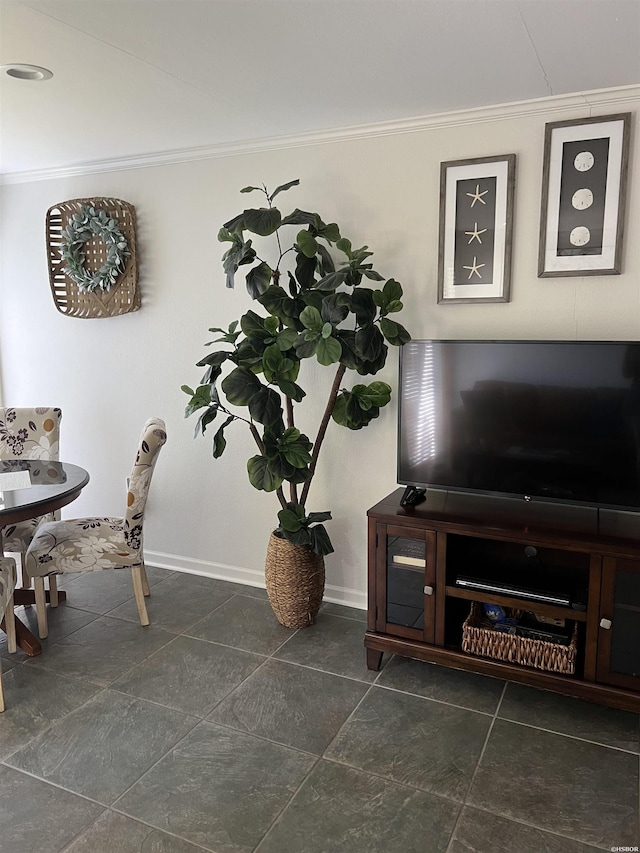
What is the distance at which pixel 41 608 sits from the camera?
3051 millimetres

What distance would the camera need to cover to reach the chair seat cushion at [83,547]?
2.98 meters

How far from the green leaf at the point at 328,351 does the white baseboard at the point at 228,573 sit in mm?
1371

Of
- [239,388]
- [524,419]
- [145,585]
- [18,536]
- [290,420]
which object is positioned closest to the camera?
[524,419]

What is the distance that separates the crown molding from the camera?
2.58m

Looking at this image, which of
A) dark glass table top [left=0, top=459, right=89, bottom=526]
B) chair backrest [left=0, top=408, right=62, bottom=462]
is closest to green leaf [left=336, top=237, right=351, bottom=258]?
dark glass table top [left=0, top=459, right=89, bottom=526]

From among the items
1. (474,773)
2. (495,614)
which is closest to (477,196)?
(495,614)

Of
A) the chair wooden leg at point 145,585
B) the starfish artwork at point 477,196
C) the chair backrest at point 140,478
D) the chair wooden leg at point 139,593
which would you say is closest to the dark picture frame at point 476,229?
the starfish artwork at point 477,196

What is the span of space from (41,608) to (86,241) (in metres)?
2.10

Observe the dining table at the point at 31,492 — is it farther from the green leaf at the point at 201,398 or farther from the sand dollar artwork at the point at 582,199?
Answer: the sand dollar artwork at the point at 582,199

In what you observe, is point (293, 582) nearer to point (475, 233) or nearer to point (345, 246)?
point (345, 246)

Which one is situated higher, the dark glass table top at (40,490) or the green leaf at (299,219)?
the green leaf at (299,219)

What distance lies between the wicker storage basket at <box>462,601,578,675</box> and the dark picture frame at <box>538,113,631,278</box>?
1.48m

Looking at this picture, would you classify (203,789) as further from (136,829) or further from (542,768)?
(542,768)

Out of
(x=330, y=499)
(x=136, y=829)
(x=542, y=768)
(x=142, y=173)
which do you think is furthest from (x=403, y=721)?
(x=142, y=173)
